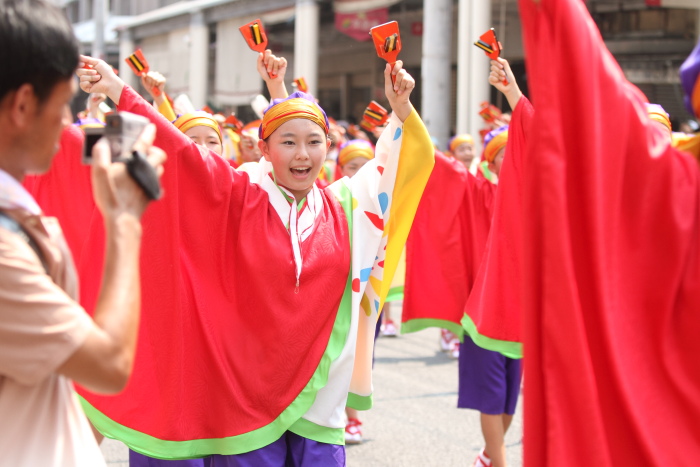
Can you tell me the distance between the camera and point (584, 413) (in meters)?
1.97

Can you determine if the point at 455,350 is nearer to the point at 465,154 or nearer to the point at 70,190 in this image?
the point at 465,154

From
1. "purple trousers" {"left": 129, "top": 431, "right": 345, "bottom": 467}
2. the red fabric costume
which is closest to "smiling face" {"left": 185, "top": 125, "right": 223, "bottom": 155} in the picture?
the red fabric costume

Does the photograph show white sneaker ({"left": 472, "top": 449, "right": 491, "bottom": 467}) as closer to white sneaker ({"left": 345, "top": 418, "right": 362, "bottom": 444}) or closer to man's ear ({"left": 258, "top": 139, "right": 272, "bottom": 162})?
white sneaker ({"left": 345, "top": 418, "right": 362, "bottom": 444})

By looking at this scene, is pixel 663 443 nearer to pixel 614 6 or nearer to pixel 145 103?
pixel 145 103

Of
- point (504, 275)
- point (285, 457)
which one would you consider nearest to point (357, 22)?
point (504, 275)

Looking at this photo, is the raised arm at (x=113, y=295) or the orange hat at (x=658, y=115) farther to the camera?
the orange hat at (x=658, y=115)

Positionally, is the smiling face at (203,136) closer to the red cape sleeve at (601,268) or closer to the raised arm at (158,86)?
the raised arm at (158,86)

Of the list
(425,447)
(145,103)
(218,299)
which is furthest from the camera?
(425,447)

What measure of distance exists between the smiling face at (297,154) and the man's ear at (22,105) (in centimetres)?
184

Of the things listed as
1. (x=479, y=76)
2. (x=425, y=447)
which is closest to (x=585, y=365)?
(x=425, y=447)

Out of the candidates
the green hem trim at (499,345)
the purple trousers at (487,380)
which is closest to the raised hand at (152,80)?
the green hem trim at (499,345)

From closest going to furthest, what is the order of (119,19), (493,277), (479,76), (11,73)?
(11,73), (493,277), (479,76), (119,19)

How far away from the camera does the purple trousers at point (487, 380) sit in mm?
4703

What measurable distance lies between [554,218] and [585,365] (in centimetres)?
33
